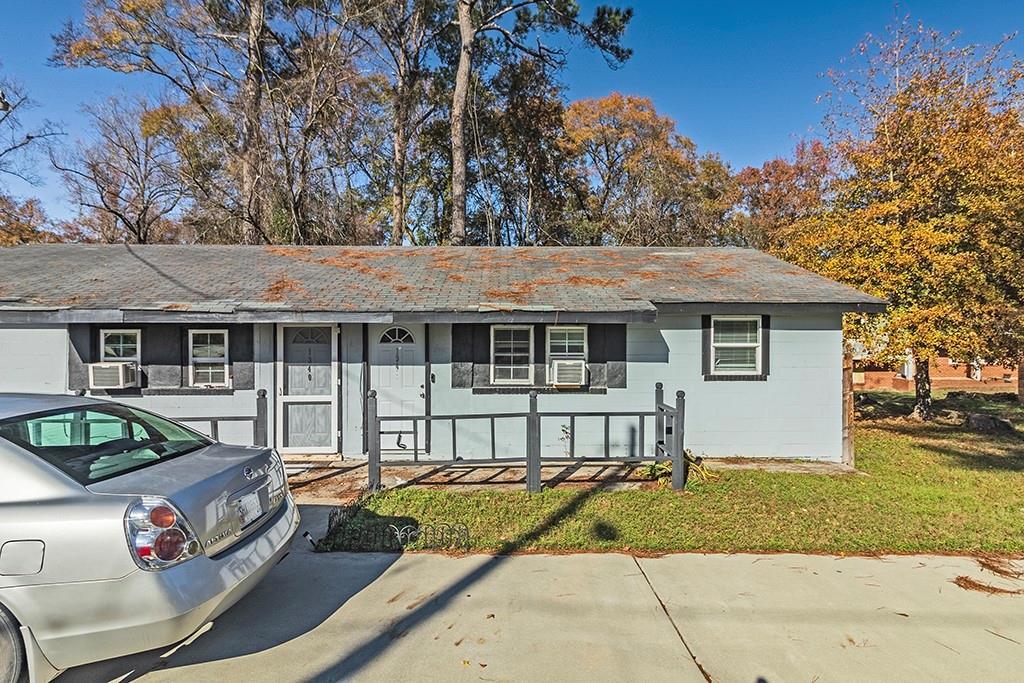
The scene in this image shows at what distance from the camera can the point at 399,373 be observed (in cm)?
752

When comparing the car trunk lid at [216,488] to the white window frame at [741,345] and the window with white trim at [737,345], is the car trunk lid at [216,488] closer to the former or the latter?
the white window frame at [741,345]

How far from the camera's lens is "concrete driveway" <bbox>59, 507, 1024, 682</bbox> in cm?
289

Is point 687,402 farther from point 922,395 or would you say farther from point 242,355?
point 922,395

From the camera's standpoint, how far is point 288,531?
334 centimetres

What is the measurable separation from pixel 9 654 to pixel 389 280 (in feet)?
21.0

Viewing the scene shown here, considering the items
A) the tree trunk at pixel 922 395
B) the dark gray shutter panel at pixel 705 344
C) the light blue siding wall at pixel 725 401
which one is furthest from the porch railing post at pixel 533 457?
the tree trunk at pixel 922 395

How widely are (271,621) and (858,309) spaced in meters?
7.94

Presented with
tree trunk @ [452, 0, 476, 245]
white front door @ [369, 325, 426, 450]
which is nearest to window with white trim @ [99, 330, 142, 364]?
white front door @ [369, 325, 426, 450]

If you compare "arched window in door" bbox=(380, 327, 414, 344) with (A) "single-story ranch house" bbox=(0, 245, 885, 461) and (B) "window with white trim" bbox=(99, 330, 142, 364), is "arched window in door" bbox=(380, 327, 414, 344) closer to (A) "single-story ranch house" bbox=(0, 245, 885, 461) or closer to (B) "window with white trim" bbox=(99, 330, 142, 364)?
(A) "single-story ranch house" bbox=(0, 245, 885, 461)

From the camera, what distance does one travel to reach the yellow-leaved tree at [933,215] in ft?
30.9

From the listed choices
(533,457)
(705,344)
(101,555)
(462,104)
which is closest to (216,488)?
(101,555)

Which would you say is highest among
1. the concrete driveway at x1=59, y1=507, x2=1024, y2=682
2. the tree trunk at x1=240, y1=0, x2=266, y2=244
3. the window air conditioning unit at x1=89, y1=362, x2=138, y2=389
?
the tree trunk at x1=240, y1=0, x2=266, y2=244

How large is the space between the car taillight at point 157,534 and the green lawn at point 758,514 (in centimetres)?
249

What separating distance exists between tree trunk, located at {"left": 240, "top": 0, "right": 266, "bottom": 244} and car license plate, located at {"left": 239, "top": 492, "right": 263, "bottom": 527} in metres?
15.9
